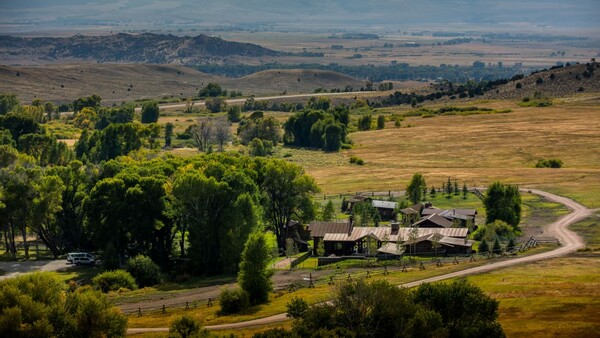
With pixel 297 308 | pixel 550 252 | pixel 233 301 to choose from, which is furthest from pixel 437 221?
pixel 297 308

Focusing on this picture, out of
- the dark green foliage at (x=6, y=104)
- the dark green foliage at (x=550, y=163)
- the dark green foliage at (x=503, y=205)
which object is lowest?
the dark green foliage at (x=550, y=163)

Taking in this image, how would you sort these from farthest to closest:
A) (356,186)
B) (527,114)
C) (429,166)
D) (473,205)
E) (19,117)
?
(527,114), (19,117), (429,166), (356,186), (473,205)

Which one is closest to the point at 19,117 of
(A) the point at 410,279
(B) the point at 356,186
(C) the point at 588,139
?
(B) the point at 356,186

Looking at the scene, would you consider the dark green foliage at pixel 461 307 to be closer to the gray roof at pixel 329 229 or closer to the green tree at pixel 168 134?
the gray roof at pixel 329 229

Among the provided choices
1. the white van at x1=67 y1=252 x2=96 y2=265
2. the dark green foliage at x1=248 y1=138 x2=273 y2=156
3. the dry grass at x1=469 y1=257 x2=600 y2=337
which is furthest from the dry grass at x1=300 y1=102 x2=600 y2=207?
the white van at x1=67 y1=252 x2=96 y2=265

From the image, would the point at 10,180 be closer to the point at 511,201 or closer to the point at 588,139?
the point at 511,201

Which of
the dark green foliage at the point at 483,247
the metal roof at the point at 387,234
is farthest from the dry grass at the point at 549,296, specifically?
the metal roof at the point at 387,234

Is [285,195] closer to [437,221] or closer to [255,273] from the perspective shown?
[437,221]
